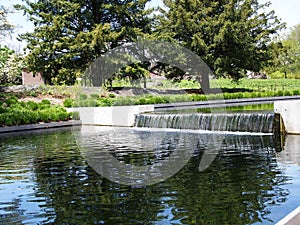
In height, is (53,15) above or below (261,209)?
above

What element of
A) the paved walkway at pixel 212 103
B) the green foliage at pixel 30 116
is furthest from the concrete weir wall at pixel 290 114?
the paved walkway at pixel 212 103

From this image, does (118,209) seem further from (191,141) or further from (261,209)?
(191,141)

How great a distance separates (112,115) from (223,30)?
16.7m

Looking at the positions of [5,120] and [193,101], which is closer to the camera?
[5,120]

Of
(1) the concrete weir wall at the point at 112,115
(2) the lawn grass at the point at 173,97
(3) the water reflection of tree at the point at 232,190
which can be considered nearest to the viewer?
Answer: (3) the water reflection of tree at the point at 232,190

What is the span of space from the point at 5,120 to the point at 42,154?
8.07 metres

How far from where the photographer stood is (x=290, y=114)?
1200 cm

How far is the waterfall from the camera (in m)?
12.7

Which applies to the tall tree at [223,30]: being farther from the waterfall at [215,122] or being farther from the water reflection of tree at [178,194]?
the water reflection of tree at [178,194]

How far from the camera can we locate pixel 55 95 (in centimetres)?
2880

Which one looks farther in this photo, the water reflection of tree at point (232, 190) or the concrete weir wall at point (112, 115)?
the concrete weir wall at point (112, 115)

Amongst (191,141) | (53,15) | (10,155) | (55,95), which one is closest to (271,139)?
(191,141)

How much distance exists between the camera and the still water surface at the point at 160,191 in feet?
15.9

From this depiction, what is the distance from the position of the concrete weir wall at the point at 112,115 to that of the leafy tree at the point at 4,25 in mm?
11143
